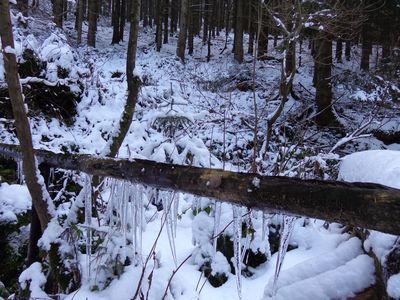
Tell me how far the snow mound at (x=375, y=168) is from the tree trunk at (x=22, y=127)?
214 cm

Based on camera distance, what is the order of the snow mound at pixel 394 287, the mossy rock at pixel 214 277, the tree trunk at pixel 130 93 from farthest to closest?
1. the tree trunk at pixel 130 93
2. the mossy rock at pixel 214 277
3. the snow mound at pixel 394 287

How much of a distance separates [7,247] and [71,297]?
2.42m

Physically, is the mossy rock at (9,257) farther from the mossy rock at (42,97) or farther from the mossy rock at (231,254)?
the mossy rock at (42,97)

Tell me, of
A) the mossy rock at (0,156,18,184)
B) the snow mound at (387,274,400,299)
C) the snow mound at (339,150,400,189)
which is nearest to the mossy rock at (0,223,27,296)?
the mossy rock at (0,156,18,184)

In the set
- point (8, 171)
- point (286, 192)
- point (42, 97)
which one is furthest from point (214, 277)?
point (42, 97)

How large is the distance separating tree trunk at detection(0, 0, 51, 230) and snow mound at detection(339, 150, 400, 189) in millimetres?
2135

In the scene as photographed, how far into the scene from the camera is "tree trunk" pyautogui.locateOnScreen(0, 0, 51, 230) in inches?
101

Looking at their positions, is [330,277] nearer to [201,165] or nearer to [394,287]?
[394,287]

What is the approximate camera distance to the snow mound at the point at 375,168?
1.42 m

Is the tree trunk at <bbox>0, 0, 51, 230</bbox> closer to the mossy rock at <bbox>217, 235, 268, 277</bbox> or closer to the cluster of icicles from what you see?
the cluster of icicles

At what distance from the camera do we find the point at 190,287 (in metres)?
2.78

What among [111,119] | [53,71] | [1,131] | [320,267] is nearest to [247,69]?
[111,119]

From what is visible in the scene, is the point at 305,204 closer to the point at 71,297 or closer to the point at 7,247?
the point at 71,297

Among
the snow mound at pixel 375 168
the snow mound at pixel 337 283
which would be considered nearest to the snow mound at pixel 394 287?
the snow mound at pixel 337 283
